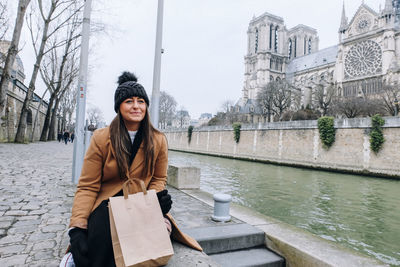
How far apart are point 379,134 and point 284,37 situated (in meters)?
56.2

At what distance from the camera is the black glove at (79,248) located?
5.87ft

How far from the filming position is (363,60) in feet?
144

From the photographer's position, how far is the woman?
1.86 meters

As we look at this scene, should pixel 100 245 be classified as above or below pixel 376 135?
below

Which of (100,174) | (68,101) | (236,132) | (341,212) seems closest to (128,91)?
(100,174)

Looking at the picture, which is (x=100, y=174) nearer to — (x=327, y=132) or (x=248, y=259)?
(x=248, y=259)

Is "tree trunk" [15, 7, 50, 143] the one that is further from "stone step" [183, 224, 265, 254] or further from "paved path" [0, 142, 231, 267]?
"stone step" [183, 224, 265, 254]

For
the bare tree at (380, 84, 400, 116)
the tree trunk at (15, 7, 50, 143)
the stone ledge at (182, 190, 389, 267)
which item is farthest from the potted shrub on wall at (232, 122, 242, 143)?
the stone ledge at (182, 190, 389, 267)

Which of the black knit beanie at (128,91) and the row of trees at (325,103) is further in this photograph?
the row of trees at (325,103)

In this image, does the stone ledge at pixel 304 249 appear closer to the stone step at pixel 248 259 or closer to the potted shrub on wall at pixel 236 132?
the stone step at pixel 248 259

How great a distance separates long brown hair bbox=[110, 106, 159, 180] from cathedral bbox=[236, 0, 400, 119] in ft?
124

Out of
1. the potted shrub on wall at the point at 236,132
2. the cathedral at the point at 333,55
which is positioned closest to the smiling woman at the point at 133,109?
the potted shrub on wall at the point at 236,132

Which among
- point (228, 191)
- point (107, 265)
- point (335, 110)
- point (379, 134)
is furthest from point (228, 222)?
point (335, 110)

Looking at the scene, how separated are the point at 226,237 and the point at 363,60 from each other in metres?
49.9
